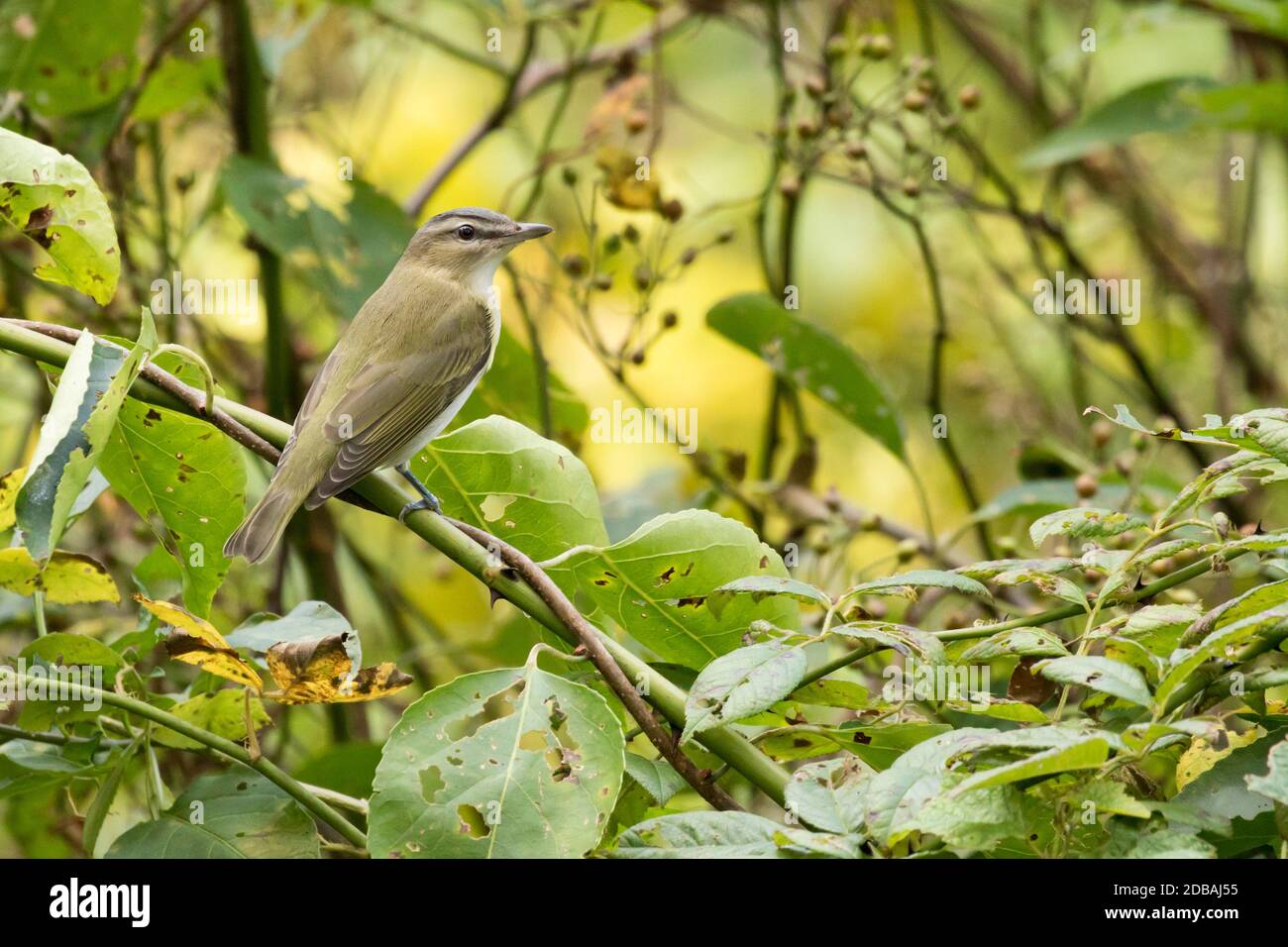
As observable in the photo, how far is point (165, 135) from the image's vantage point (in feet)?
14.6

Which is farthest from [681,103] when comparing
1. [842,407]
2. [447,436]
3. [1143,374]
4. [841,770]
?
[841,770]

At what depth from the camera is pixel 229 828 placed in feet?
5.20

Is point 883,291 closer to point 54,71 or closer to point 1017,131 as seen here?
point 1017,131

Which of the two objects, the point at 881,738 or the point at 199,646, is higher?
the point at 199,646

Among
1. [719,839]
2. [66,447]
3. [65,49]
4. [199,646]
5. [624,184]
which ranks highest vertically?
[65,49]

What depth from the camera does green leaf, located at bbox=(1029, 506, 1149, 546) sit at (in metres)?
1.42

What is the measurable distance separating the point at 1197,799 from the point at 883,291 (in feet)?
15.1

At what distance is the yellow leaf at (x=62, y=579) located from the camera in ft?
5.28

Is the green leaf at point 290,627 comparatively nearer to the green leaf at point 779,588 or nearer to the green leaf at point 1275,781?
the green leaf at point 779,588

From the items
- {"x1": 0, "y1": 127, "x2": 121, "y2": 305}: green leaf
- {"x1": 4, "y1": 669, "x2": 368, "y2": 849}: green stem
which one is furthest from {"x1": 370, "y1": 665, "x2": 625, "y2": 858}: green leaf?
{"x1": 0, "y1": 127, "x2": 121, "y2": 305}: green leaf

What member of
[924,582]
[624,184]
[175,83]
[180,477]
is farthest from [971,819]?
[175,83]

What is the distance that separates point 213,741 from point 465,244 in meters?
1.99

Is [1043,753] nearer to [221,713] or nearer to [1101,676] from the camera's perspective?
[1101,676]

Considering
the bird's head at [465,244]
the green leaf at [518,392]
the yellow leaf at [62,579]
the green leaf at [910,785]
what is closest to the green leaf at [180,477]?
the yellow leaf at [62,579]
